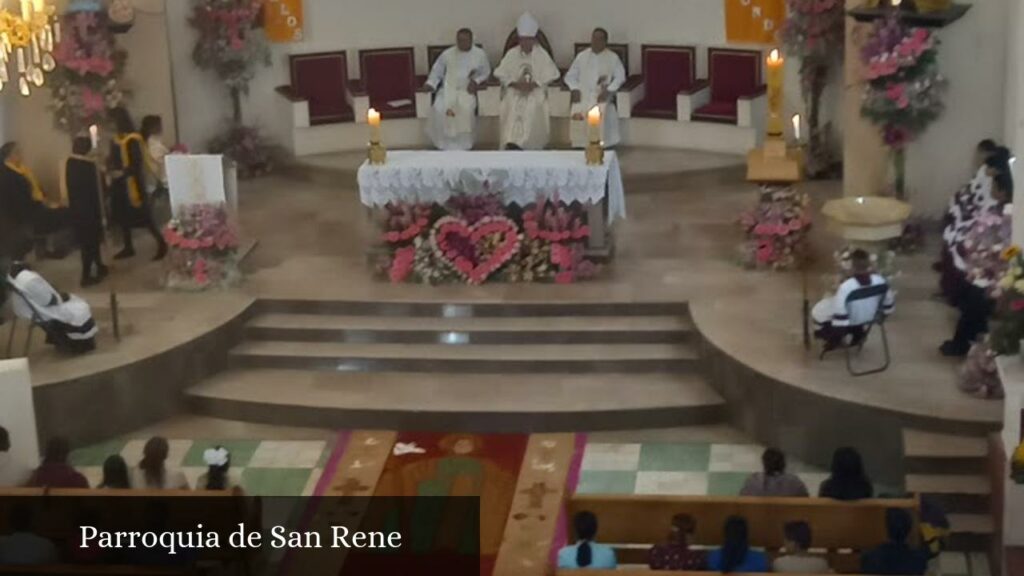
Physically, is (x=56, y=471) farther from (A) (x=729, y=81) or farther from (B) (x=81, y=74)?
(A) (x=729, y=81)

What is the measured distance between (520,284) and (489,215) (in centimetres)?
60

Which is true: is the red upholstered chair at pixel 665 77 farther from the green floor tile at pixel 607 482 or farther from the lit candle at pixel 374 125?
the green floor tile at pixel 607 482

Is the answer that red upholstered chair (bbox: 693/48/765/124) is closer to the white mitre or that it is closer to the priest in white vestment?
the priest in white vestment

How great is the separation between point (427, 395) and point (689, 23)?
699 centimetres

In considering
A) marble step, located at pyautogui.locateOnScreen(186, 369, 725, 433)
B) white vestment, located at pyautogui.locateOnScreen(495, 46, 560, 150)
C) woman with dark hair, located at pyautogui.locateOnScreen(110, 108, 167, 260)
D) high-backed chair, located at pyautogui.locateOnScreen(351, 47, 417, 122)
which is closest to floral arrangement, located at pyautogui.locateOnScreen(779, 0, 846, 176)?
white vestment, located at pyautogui.locateOnScreen(495, 46, 560, 150)

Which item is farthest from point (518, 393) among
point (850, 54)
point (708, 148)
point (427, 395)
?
point (708, 148)

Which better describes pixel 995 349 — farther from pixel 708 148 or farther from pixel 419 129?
pixel 419 129

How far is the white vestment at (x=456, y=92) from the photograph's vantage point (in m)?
18.1

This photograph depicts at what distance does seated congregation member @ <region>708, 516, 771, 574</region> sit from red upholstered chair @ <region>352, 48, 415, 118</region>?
1057cm

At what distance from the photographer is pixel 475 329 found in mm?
13477

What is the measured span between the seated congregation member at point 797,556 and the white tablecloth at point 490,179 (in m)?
5.47

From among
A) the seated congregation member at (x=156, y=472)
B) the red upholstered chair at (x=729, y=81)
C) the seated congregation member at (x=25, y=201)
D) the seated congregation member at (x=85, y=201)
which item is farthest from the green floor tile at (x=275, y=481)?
the red upholstered chair at (x=729, y=81)

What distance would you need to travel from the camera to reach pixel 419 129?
61.1ft

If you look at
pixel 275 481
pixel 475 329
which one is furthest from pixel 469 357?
pixel 275 481
